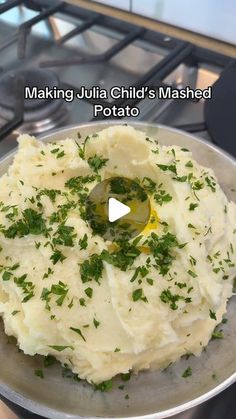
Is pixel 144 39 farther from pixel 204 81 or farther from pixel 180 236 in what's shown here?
pixel 180 236

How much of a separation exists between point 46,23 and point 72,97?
0.41 m

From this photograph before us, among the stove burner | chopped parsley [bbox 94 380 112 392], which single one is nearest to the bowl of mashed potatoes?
chopped parsley [bbox 94 380 112 392]

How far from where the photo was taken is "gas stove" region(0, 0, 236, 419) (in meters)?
1.20

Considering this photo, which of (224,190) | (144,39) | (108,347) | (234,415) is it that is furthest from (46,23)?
(234,415)

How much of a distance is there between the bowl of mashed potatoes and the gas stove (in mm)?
355

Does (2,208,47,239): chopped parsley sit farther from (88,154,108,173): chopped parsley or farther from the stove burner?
the stove burner

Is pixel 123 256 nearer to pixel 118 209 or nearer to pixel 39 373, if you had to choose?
pixel 118 209

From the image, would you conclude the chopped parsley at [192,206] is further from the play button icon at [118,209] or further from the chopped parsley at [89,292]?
the chopped parsley at [89,292]

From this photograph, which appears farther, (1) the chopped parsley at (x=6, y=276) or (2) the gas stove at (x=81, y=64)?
(2) the gas stove at (x=81, y=64)

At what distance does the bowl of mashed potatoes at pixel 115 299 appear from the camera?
0.72 meters

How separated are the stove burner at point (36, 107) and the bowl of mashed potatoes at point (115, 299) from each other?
0.34 m

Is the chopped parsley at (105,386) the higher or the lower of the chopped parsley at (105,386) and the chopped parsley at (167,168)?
→ the lower

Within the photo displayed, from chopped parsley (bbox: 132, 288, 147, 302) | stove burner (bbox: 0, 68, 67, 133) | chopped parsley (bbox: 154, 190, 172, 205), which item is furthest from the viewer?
stove burner (bbox: 0, 68, 67, 133)

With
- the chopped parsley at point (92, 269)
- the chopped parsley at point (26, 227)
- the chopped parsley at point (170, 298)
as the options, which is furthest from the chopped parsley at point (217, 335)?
the chopped parsley at point (26, 227)
